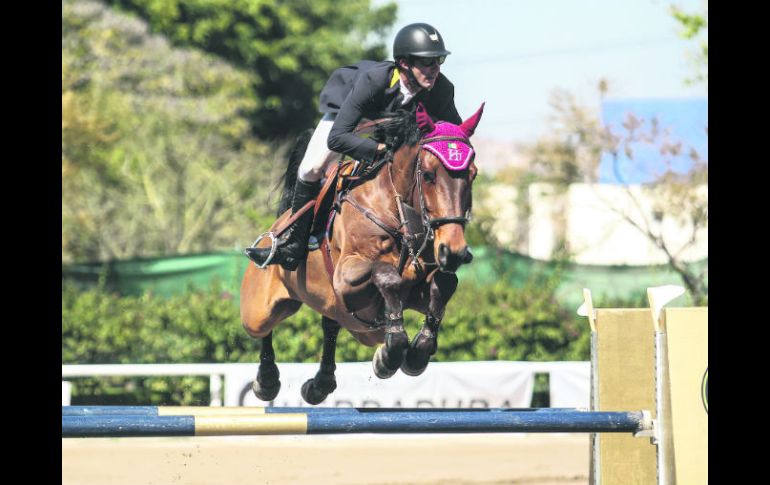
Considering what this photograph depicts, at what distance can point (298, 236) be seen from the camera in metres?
6.19

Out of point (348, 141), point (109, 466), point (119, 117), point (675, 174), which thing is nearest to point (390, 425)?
point (348, 141)

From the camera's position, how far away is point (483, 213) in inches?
735

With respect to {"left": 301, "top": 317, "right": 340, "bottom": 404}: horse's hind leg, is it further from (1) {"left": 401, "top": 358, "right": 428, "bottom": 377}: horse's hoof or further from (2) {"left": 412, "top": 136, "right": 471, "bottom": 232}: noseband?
(2) {"left": 412, "top": 136, "right": 471, "bottom": 232}: noseband

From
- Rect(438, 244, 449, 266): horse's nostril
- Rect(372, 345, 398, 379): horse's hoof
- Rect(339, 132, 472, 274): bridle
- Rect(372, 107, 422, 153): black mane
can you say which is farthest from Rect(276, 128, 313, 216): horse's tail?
Rect(438, 244, 449, 266): horse's nostril

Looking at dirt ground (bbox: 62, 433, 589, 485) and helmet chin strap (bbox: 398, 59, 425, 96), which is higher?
helmet chin strap (bbox: 398, 59, 425, 96)

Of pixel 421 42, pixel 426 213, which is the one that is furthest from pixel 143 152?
pixel 426 213

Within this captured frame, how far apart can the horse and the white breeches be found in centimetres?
30

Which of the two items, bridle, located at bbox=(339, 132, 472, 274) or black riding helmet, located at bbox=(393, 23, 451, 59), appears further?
black riding helmet, located at bbox=(393, 23, 451, 59)

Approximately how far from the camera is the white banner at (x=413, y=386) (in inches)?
423

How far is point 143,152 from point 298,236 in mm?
16170

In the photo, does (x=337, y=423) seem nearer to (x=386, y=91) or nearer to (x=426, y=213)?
(x=426, y=213)

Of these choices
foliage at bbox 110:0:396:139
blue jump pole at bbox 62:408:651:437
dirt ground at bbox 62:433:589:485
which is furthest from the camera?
foliage at bbox 110:0:396:139

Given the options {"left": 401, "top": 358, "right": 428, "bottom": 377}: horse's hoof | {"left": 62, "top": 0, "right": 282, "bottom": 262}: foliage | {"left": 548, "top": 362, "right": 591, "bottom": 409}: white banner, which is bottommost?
{"left": 548, "top": 362, "right": 591, "bottom": 409}: white banner

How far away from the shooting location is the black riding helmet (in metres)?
5.25
